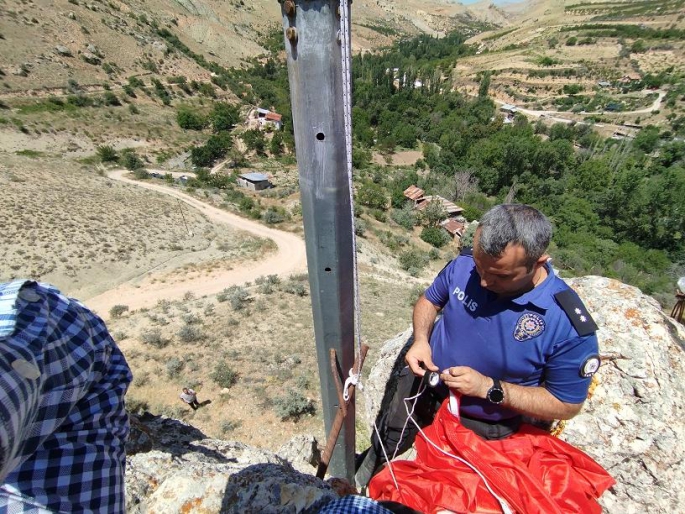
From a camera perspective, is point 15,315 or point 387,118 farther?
point 387,118

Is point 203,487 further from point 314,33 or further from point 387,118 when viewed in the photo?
point 387,118

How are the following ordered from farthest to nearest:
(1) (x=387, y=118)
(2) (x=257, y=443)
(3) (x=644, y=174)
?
1. (1) (x=387, y=118)
2. (3) (x=644, y=174)
3. (2) (x=257, y=443)

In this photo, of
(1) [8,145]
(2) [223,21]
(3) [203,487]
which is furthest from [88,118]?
(2) [223,21]

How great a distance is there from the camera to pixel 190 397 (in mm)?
7570

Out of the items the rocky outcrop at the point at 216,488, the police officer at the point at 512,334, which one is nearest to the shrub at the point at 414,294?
the police officer at the point at 512,334

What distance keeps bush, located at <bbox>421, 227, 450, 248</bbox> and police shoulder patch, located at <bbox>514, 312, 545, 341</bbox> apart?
2622 cm

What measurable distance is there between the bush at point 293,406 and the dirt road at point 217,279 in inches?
341

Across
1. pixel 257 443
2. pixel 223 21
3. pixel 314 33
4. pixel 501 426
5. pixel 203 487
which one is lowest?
pixel 257 443

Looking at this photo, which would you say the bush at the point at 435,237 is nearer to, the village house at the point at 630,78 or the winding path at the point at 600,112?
the winding path at the point at 600,112

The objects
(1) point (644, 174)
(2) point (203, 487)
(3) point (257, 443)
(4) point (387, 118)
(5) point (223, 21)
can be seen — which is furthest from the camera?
(5) point (223, 21)

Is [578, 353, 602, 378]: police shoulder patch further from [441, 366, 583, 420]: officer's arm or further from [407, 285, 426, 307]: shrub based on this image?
[407, 285, 426, 307]: shrub

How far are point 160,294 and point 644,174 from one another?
48.8m

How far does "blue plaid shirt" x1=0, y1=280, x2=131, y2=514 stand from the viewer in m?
1.01

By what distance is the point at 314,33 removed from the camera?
4.50 ft
